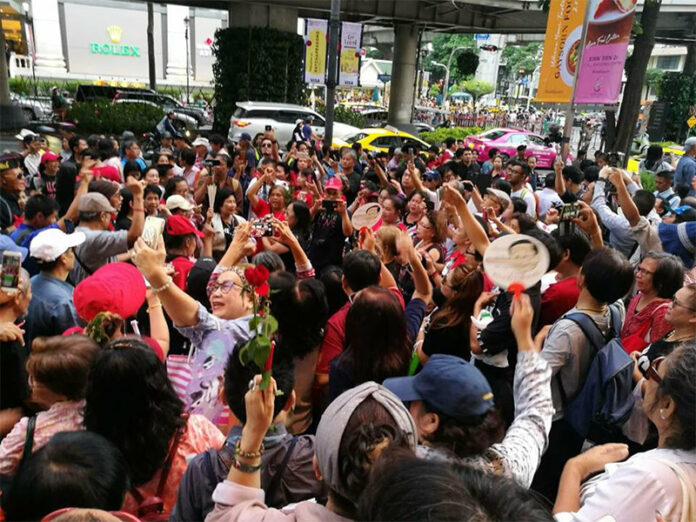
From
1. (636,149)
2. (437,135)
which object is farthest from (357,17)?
(636,149)

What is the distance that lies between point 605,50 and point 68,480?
9398 millimetres

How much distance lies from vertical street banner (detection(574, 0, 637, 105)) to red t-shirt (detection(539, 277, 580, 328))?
6.26 m

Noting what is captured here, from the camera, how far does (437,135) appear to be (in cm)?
2128

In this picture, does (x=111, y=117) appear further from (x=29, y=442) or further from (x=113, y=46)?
(x=113, y=46)

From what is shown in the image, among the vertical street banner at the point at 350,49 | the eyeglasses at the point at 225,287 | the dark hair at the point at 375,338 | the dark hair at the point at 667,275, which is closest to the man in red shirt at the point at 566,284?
the dark hair at the point at 667,275

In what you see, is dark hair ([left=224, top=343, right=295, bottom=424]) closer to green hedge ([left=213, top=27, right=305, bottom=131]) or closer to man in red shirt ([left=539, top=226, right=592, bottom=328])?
man in red shirt ([left=539, top=226, right=592, bottom=328])

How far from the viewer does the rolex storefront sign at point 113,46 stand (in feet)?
126

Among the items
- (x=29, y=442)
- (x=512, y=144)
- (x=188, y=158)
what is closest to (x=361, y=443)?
(x=29, y=442)

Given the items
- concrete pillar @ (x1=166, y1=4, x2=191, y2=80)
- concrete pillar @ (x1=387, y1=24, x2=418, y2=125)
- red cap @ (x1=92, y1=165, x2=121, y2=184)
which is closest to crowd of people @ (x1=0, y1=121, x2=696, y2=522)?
red cap @ (x1=92, y1=165, x2=121, y2=184)

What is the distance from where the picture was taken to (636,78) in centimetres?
1341

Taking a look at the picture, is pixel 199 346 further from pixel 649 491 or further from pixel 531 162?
pixel 531 162

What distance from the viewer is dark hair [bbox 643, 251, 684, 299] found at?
3102 mm

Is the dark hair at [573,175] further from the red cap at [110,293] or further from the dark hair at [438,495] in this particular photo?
the dark hair at [438,495]

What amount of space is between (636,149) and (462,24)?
917cm
